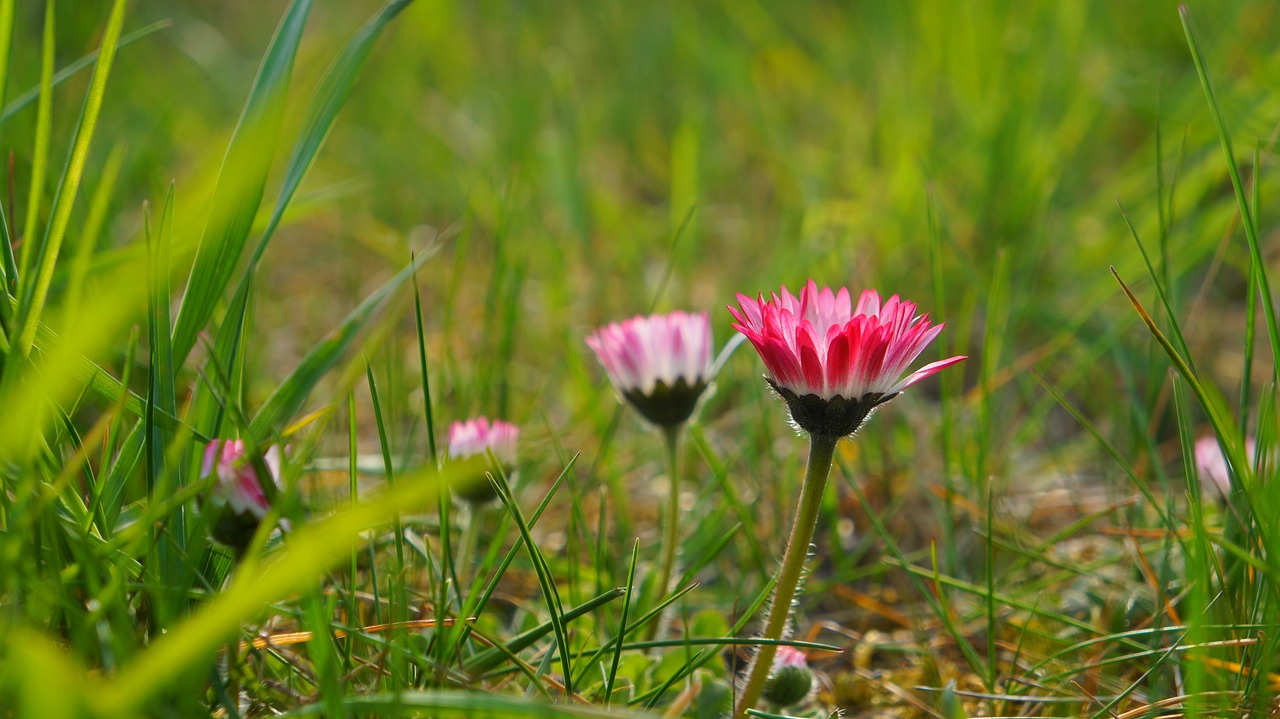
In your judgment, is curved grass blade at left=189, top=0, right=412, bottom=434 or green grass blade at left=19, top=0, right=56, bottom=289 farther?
curved grass blade at left=189, top=0, right=412, bottom=434

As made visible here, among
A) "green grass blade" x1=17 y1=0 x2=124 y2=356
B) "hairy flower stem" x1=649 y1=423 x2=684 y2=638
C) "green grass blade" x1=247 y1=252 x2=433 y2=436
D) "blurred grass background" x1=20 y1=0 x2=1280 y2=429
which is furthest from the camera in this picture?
"blurred grass background" x1=20 y1=0 x2=1280 y2=429

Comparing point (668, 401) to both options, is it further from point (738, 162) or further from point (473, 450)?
point (738, 162)

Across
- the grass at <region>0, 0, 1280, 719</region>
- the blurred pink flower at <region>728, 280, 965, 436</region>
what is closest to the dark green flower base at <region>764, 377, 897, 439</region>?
the blurred pink flower at <region>728, 280, 965, 436</region>

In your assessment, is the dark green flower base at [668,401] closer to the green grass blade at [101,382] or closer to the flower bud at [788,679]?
the flower bud at [788,679]

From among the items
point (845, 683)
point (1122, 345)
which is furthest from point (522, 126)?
point (845, 683)

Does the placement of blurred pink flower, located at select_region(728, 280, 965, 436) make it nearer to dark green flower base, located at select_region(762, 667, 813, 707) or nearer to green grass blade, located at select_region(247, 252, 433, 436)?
dark green flower base, located at select_region(762, 667, 813, 707)

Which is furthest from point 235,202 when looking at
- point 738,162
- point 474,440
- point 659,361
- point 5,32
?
point 738,162
